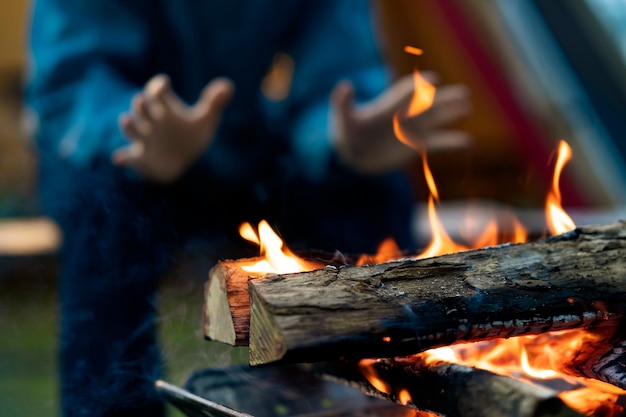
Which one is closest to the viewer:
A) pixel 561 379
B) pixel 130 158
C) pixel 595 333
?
pixel 595 333

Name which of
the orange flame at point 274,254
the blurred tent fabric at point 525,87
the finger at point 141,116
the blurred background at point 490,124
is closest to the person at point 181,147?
the finger at point 141,116

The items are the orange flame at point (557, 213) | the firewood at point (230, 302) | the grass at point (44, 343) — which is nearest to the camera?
the firewood at point (230, 302)

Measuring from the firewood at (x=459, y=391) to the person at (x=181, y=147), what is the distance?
505mm

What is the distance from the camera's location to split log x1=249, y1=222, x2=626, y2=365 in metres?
0.88

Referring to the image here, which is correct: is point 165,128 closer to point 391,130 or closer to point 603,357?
point 391,130

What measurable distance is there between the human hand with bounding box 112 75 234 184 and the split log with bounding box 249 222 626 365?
0.91 meters

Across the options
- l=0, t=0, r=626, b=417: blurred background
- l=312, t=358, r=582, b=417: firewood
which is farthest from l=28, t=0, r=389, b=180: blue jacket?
l=0, t=0, r=626, b=417: blurred background

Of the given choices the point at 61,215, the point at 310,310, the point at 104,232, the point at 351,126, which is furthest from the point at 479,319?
the point at 61,215

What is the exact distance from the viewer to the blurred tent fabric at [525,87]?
3828mm

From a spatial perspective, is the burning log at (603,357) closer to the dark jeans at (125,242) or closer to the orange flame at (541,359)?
the orange flame at (541,359)

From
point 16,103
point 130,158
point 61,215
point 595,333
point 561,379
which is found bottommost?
point 561,379

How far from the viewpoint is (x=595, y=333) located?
1.11 metres

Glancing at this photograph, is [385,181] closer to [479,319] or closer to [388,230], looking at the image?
[388,230]

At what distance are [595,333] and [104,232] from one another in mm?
1378
